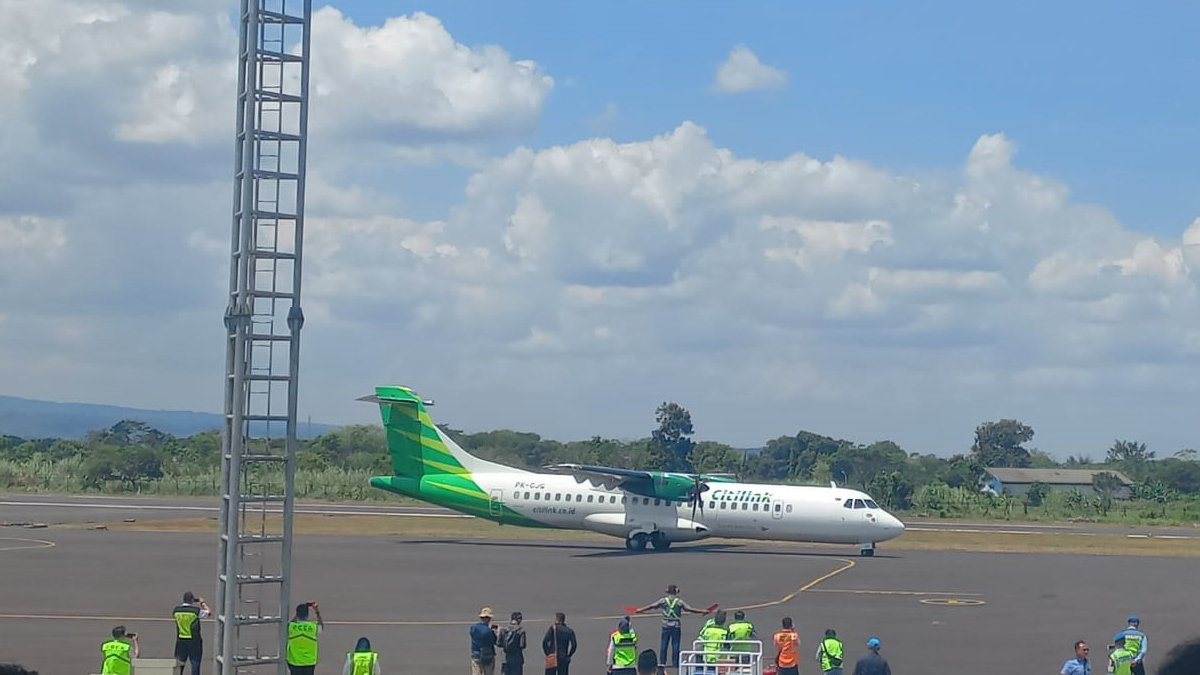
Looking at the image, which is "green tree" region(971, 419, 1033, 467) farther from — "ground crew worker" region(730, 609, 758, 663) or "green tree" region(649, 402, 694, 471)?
"ground crew worker" region(730, 609, 758, 663)

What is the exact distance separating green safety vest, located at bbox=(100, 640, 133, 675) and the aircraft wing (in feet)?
86.3

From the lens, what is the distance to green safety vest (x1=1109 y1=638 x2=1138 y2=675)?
18747 millimetres

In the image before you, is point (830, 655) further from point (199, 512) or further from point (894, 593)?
point (199, 512)

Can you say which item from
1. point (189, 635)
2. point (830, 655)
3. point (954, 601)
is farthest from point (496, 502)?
point (830, 655)

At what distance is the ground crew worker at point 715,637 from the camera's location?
19.4 meters

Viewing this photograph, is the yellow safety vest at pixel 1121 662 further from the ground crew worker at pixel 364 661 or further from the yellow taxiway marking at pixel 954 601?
the yellow taxiway marking at pixel 954 601

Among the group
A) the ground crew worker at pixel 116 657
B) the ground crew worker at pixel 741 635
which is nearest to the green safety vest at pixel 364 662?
the ground crew worker at pixel 116 657

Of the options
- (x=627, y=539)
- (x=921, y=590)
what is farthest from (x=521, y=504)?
(x=921, y=590)

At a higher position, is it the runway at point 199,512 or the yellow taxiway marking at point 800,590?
the runway at point 199,512

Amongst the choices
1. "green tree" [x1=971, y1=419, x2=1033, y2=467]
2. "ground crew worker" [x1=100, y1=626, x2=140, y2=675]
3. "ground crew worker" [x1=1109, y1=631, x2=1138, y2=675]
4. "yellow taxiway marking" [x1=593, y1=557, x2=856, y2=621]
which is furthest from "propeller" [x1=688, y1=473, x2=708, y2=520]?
"green tree" [x1=971, y1=419, x2=1033, y2=467]

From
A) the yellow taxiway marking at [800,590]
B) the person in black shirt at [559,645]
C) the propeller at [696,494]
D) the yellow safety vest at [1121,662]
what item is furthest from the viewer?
the propeller at [696,494]

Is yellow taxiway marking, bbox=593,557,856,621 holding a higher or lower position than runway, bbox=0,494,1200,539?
lower

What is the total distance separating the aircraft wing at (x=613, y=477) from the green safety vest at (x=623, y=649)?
23.9 meters

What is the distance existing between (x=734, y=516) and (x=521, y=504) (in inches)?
304
